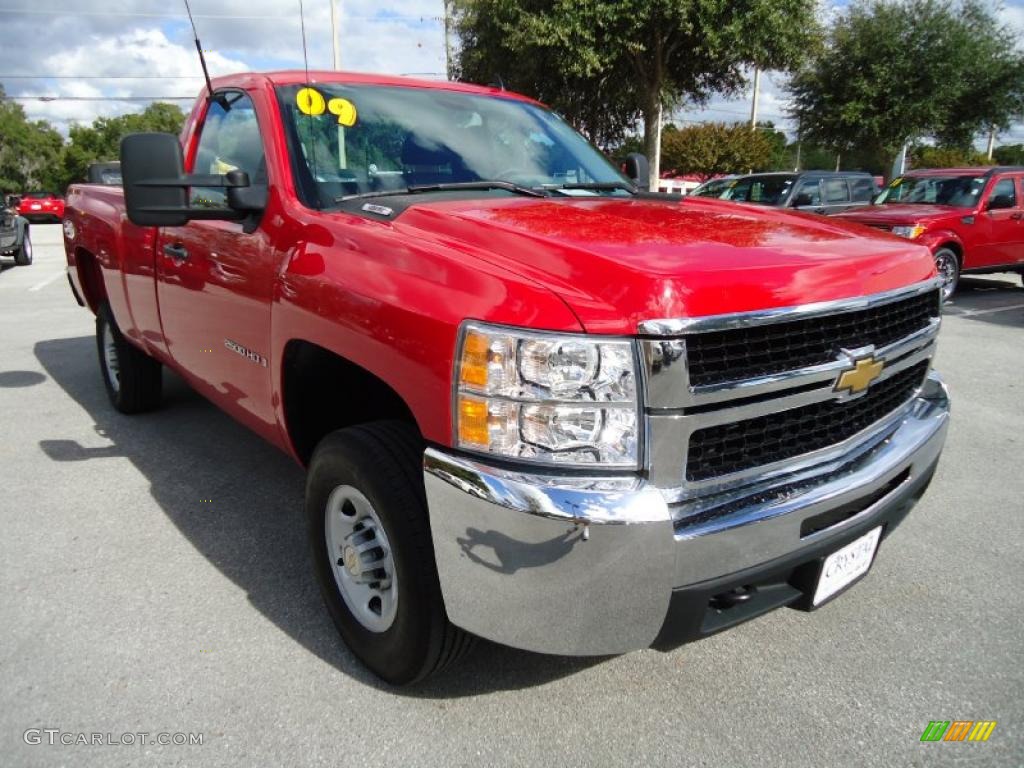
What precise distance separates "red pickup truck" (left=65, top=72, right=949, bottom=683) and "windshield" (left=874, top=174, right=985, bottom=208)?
8.92m

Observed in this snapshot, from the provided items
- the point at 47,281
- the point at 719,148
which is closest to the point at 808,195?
the point at 47,281

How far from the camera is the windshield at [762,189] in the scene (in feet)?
36.7

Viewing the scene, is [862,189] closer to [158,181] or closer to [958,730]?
[958,730]

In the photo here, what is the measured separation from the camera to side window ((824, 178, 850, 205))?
11.5 m

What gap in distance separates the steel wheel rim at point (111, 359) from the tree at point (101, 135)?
76.0 m

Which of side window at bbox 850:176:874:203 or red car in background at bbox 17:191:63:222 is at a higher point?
side window at bbox 850:176:874:203

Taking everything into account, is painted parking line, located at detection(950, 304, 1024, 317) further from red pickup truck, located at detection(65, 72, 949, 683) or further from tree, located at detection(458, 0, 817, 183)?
red pickup truck, located at detection(65, 72, 949, 683)

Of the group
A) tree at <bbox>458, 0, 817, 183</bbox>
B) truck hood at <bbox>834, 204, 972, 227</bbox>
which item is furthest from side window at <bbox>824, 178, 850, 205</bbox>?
tree at <bbox>458, 0, 817, 183</bbox>

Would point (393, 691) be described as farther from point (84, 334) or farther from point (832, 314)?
point (84, 334)

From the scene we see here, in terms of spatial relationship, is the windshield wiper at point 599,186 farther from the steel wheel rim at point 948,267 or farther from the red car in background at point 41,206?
the red car in background at point 41,206

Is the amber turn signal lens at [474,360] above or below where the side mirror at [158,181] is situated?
below

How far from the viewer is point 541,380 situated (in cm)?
174

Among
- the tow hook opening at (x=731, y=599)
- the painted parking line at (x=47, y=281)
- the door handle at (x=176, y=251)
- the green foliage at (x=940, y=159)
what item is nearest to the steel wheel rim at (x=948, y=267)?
the tow hook opening at (x=731, y=599)

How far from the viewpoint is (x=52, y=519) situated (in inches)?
136
